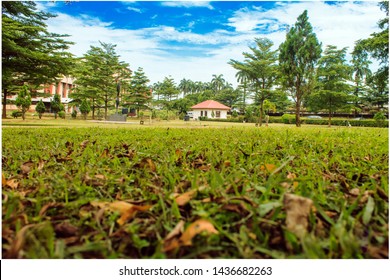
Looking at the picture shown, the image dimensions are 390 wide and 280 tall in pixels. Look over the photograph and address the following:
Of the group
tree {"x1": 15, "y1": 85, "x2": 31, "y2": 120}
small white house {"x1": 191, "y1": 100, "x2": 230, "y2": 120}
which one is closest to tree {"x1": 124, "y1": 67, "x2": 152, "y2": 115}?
tree {"x1": 15, "y1": 85, "x2": 31, "y2": 120}

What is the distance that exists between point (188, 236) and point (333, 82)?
93.6 ft

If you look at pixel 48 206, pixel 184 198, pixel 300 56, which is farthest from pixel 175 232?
pixel 300 56

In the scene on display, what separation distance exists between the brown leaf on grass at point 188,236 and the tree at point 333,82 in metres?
26.9

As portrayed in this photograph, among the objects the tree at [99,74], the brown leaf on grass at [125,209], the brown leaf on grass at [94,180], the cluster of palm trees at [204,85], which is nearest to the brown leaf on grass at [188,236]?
the brown leaf on grass at [125,209]

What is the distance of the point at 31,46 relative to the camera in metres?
12.8

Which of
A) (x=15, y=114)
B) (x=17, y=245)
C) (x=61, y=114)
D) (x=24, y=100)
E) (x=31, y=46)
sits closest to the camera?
(x=17, y=245)

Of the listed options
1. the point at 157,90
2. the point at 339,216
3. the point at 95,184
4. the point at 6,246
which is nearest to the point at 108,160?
the point at 95,184

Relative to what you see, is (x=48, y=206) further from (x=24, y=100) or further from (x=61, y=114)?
(x=61, y=114)

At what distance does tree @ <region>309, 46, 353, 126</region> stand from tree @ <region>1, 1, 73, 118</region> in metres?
20.1

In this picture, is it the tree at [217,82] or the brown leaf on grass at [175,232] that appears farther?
the tree at [217,82]

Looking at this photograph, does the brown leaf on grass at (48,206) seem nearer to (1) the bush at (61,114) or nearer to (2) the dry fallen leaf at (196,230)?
(2) the dry fallen leaf at (196,230)

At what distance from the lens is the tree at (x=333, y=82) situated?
25.7 m

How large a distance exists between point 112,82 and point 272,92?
50.6ft
